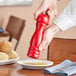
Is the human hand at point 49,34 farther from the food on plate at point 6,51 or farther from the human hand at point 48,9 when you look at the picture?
the food on plate at point 6,51

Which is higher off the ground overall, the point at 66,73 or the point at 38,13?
the point at 38,13

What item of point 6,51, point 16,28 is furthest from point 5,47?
point 16,28

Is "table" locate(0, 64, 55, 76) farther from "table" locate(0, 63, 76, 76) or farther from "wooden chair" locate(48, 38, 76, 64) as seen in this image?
"wooden chair" locate(48, 38, 76, 64)

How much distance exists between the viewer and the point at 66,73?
1.21 meters

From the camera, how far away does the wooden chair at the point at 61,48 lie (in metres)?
1.96

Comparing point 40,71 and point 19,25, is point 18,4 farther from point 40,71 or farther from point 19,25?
point 40,71

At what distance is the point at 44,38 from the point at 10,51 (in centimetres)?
51

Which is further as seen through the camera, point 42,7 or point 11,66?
point 11,66

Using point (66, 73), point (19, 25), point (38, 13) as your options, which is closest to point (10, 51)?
point (66, 73)

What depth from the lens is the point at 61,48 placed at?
1.99 m

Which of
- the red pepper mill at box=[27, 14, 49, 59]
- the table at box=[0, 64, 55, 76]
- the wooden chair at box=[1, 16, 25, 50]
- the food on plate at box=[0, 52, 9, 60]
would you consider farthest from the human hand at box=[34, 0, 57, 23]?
the wooden chair at box=[1, 16, 25, 50]

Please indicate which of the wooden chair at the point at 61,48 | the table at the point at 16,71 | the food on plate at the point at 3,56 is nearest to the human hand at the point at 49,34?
the table at the point at 16,71

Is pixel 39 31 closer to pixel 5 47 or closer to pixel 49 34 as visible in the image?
pixel 49 34

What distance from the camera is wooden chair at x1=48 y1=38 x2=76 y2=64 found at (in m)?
1.96
